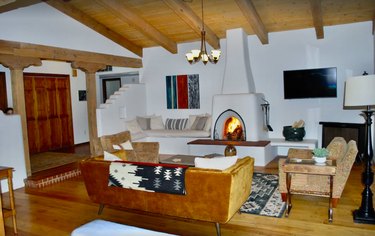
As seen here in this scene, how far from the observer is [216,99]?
7.11m

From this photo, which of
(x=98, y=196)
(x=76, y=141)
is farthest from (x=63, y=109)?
(x=98, y=196)

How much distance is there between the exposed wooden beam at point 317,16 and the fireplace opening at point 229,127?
7.81 feet

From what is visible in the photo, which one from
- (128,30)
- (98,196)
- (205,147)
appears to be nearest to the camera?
(98,196)

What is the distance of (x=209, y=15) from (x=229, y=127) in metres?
2.47

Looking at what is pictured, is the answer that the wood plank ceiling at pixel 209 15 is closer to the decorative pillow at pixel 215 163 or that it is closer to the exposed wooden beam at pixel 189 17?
the exposed wooden beam at pixel 189 17

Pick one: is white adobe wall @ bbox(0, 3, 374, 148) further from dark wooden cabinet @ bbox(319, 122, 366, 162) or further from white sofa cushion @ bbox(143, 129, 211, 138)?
white sofa cushion @ bbox(143, 129, 211, 138)

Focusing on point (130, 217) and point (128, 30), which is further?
point (128, 30)

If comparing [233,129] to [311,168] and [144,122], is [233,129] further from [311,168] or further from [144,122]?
[311,168]

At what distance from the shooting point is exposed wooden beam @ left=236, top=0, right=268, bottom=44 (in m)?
5.53

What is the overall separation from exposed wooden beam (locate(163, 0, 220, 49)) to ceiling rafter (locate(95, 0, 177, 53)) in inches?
37.2

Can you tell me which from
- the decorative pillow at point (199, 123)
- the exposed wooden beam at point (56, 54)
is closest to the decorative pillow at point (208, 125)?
the decorative pillow at point (199, 123)

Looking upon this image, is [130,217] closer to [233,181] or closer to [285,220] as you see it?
[233,181]

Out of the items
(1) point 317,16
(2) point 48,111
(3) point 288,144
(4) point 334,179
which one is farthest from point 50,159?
(1) point 317,16

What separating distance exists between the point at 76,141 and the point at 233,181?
7.42 meters
